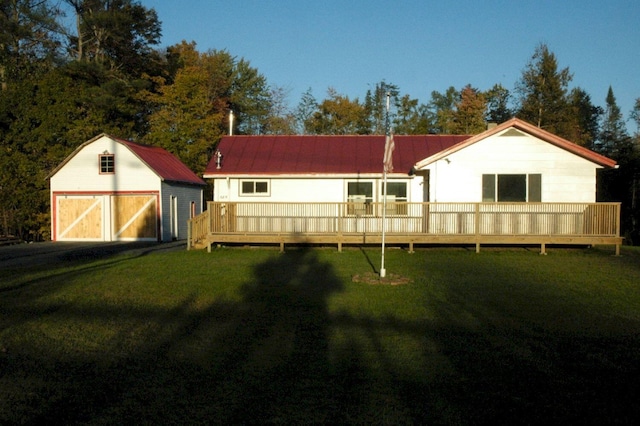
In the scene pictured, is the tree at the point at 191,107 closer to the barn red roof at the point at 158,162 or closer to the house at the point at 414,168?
the barn red roof at the point at 158,162

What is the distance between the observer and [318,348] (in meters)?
8.18

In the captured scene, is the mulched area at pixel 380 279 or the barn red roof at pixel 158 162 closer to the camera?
the mulched area at pixel 380 279

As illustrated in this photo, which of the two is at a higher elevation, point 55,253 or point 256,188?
point 256,188

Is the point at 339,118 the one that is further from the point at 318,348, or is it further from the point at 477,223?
the point at 318,348

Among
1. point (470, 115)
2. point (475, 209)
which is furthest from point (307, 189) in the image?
point (470, 115)

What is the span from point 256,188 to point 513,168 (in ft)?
31.2

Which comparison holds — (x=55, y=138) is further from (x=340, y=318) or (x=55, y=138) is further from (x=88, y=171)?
(x=340, y=318)

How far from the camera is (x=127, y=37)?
1748 inches

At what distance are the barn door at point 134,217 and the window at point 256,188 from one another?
635 centimetres

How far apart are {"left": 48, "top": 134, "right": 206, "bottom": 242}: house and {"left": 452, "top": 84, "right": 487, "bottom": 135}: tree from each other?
105ft

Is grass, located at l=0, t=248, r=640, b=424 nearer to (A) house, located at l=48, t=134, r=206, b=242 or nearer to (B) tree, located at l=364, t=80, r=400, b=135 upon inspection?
(A) house, located at l=48, t=134, r=206, b=242

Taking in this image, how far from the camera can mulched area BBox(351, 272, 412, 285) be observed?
44.8 ft

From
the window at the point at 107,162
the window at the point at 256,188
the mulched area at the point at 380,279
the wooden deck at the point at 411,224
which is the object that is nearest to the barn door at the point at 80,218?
the window at the point at 107,162

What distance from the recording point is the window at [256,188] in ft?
81.9
